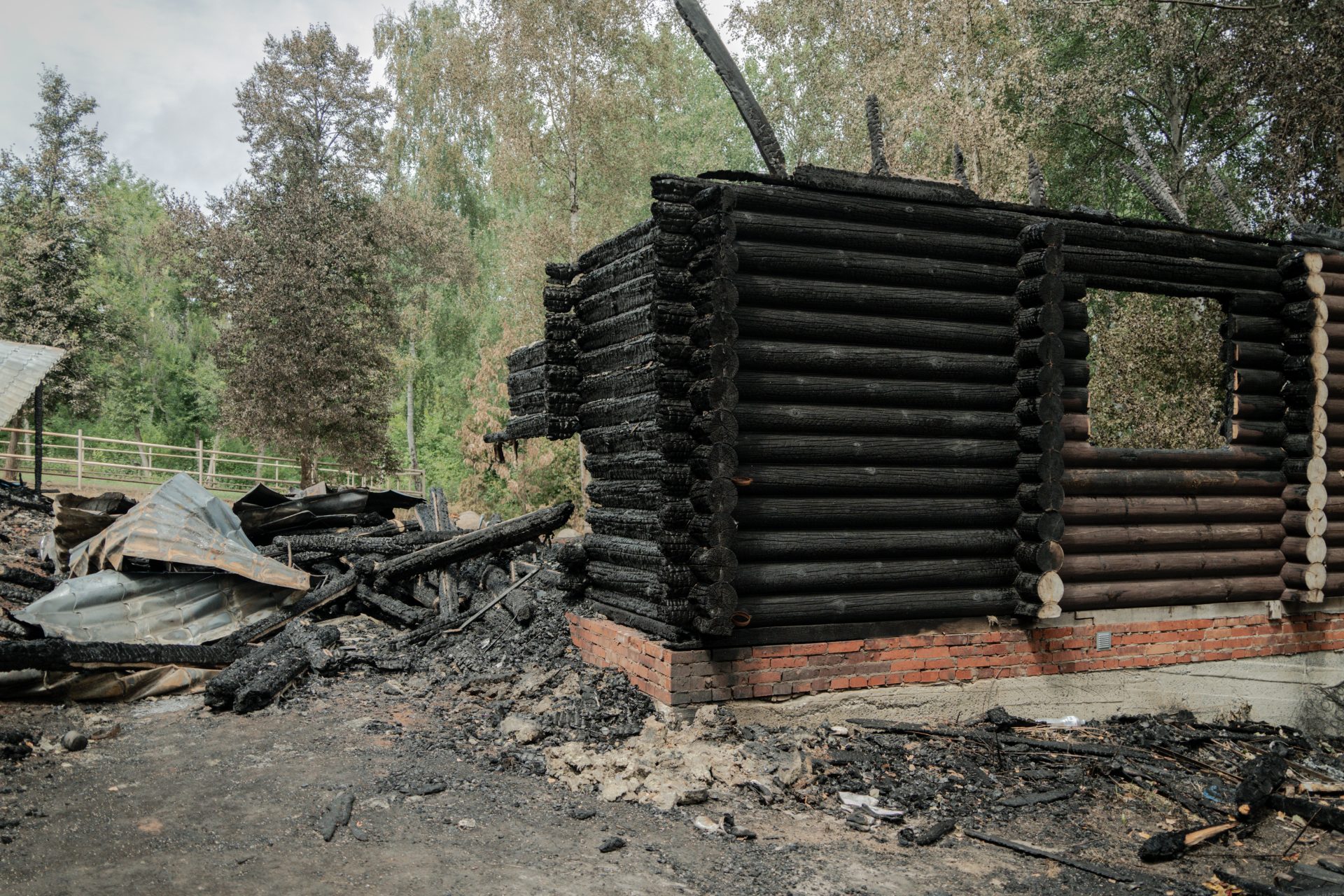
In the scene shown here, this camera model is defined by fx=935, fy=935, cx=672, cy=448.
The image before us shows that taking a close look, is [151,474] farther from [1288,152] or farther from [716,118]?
[1288,152]

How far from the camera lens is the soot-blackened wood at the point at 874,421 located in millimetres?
6309

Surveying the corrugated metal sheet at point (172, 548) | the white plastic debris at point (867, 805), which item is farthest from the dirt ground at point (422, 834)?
the corrugated metal sheet at point (172, 548)

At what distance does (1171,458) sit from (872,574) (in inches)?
122

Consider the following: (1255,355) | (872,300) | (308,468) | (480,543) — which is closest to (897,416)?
(872,300)

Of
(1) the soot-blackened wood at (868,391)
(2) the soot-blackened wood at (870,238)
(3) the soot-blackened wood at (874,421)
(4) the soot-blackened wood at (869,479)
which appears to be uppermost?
(2) the soot-blackened wood at (870,238)

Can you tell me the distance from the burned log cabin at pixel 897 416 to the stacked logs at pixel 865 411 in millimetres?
18

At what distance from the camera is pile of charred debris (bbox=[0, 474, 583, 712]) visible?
693 cm

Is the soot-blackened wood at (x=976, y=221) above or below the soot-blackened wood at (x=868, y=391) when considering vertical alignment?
above

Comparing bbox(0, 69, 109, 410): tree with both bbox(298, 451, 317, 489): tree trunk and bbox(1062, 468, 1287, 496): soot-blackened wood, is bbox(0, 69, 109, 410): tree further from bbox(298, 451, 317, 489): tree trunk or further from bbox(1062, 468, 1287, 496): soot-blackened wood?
bbox(1062, 468, 1287, 496): soot-blackened wood

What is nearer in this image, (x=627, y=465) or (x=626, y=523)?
(x=627, y=465)

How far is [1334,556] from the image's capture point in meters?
8.33

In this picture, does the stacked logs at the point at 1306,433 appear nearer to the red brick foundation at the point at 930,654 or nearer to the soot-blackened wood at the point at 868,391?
the red brick foundation at the point at 930,654

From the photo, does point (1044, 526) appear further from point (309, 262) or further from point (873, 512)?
Result: point (309, 262)

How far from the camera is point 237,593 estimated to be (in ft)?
29.2
